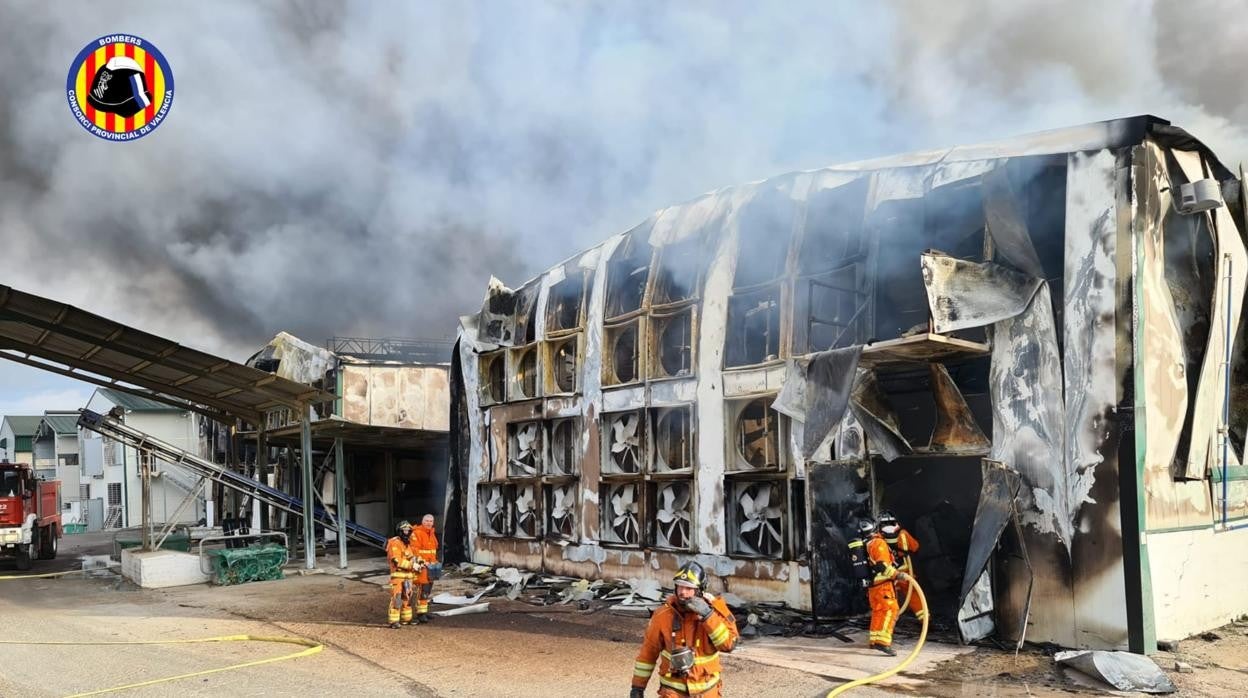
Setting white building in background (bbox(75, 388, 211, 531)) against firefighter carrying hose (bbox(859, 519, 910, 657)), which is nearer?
firefighter carrying hose (bbox(859, 519, 910, 657))

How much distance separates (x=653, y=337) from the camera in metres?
15.3

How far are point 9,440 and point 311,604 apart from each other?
5034cm

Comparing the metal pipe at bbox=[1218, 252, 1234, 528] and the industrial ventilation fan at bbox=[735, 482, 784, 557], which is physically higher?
the metal pipe at bbox=[1218, 252, 1234, 528]

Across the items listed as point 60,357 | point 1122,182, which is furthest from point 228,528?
point 1122,182

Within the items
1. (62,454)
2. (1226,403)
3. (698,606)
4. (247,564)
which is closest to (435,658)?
(698,606)

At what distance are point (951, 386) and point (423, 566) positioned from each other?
7.47 m

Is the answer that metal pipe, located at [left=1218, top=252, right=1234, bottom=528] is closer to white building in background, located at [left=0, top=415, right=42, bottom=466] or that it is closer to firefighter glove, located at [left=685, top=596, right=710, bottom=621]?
firefighter glove, located at [left=685, top=596, right=710, bottom=621]

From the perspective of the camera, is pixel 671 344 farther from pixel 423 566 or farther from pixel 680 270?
pixel 423 566

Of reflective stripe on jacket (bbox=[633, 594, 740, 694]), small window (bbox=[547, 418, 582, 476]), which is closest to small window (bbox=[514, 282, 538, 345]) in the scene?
small window (bbox=[547, 418, 582, 476])

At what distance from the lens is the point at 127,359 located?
56.2 feet

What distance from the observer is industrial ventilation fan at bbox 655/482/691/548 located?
47.2 ft

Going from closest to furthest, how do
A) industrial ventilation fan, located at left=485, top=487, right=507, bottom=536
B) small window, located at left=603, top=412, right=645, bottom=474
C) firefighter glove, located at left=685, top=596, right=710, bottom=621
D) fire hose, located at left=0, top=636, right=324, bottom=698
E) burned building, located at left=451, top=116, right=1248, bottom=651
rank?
firefighter glove, located at left=685, top=596, right=710, bottom=621
fire hose, located at left=0, top=636, right=324, bottom=698
burned building, located at left=451, top=116, right=1248, bottom=651
small window, located at left=603, top=412, right=645, bottom=474
industrial ventilation fan, located at left=485, top=487, right=507, bottom=536

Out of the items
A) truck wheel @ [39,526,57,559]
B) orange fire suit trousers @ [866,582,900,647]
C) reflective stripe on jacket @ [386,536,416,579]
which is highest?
reflective stripe on jacket @ [386,536,416,579]

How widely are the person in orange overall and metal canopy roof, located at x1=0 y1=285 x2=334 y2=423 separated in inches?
238
